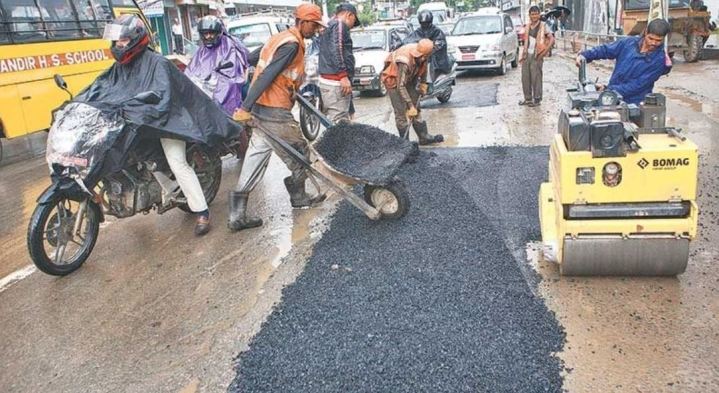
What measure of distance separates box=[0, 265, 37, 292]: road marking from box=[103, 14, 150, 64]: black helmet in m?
1.75

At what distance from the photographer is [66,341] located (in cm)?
349

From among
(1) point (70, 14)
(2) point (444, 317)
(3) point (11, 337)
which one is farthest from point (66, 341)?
(1) point (70, 14)

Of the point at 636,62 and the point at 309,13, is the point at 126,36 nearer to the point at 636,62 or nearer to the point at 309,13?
the point at 309,13

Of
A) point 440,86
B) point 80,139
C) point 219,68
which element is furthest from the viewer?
point 440,86

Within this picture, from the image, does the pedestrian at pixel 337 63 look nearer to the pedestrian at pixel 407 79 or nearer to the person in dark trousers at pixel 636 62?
the pedestrian at pixel 407 79

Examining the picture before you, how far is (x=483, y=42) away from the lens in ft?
51.2

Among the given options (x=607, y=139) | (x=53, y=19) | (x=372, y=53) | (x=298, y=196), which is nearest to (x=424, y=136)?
(x=298, y=196)

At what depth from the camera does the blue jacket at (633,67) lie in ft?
16.7

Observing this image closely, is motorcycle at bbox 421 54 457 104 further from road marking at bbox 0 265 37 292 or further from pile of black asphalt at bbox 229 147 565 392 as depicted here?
road marking at bbox 0 265 37 292

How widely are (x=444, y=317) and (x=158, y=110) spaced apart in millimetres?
2648

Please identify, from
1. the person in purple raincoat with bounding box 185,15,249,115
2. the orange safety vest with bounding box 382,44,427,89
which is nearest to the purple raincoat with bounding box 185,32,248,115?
the person in purple raincoat with bounding box 185,15,249,115

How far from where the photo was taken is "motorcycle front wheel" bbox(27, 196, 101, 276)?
163 inches

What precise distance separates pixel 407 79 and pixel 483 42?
9142 mm

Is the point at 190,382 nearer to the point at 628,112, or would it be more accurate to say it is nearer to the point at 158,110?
the point at 158,110
